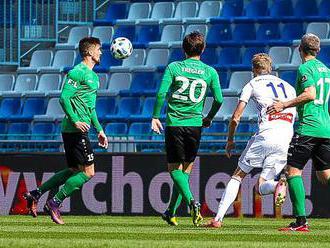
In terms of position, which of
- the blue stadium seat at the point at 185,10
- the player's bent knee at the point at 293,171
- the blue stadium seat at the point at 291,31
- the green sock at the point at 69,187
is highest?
the blue stadium seat at the point at 185,10

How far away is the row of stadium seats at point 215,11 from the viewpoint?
21938 millimetres

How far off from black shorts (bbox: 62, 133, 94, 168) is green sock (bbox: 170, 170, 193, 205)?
113cm

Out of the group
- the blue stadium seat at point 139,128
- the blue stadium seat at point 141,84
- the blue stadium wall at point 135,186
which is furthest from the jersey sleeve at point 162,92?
the blue stadium seat at point 141,84

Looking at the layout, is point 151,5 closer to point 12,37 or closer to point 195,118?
point 12,37

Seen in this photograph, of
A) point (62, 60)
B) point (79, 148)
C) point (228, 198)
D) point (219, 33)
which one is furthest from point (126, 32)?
point (228, 198)

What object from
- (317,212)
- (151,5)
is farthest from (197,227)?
(151,5)

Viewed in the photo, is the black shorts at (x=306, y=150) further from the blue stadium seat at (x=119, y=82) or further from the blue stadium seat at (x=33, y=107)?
the blue stadium seat at (x=33, y=107)

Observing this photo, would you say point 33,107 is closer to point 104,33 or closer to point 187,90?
point 104,33

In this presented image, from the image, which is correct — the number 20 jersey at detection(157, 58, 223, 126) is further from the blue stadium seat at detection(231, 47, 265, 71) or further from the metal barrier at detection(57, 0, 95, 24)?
the metal barrier at detection(57, 0, 95, 24)

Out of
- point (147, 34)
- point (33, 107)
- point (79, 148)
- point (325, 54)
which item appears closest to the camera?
point (79, 148)

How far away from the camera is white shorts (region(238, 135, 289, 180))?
39.0ft

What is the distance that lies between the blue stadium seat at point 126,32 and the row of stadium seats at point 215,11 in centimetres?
13

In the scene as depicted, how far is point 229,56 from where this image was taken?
71.4 feet

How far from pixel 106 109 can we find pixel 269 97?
10445 millimetres
